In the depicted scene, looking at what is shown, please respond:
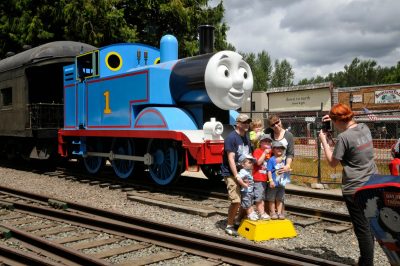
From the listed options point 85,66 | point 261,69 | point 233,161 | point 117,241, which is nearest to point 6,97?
point 85,66

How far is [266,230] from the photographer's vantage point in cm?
516

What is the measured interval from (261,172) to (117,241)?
196cm

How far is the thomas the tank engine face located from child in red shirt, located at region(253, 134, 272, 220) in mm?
2641

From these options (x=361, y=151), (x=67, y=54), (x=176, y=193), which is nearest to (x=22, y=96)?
(x=67, y=54)

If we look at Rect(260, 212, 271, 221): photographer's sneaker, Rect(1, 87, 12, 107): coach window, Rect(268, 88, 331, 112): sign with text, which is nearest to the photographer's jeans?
Rect(260, 212, 271, 221): photographer's sneaker

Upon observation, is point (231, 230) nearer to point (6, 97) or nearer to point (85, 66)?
point (85, 66)

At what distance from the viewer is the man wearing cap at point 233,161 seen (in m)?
5.36

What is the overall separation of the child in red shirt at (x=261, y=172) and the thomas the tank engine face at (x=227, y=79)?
2.64 meters

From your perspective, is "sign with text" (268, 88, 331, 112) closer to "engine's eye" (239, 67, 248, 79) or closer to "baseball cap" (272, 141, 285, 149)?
"engine's eye" (239, 67, 248, 79)

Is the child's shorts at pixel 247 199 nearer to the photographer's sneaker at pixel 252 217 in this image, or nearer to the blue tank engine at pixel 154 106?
the photographer's sneaker at pixel 252 217

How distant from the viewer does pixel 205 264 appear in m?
4.24

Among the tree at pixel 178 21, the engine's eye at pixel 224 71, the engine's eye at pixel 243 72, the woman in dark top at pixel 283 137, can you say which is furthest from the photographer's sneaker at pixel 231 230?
the tree at pixel 178 21

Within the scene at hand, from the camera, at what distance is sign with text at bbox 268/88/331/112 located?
32.0 m

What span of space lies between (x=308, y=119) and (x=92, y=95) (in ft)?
17.0
